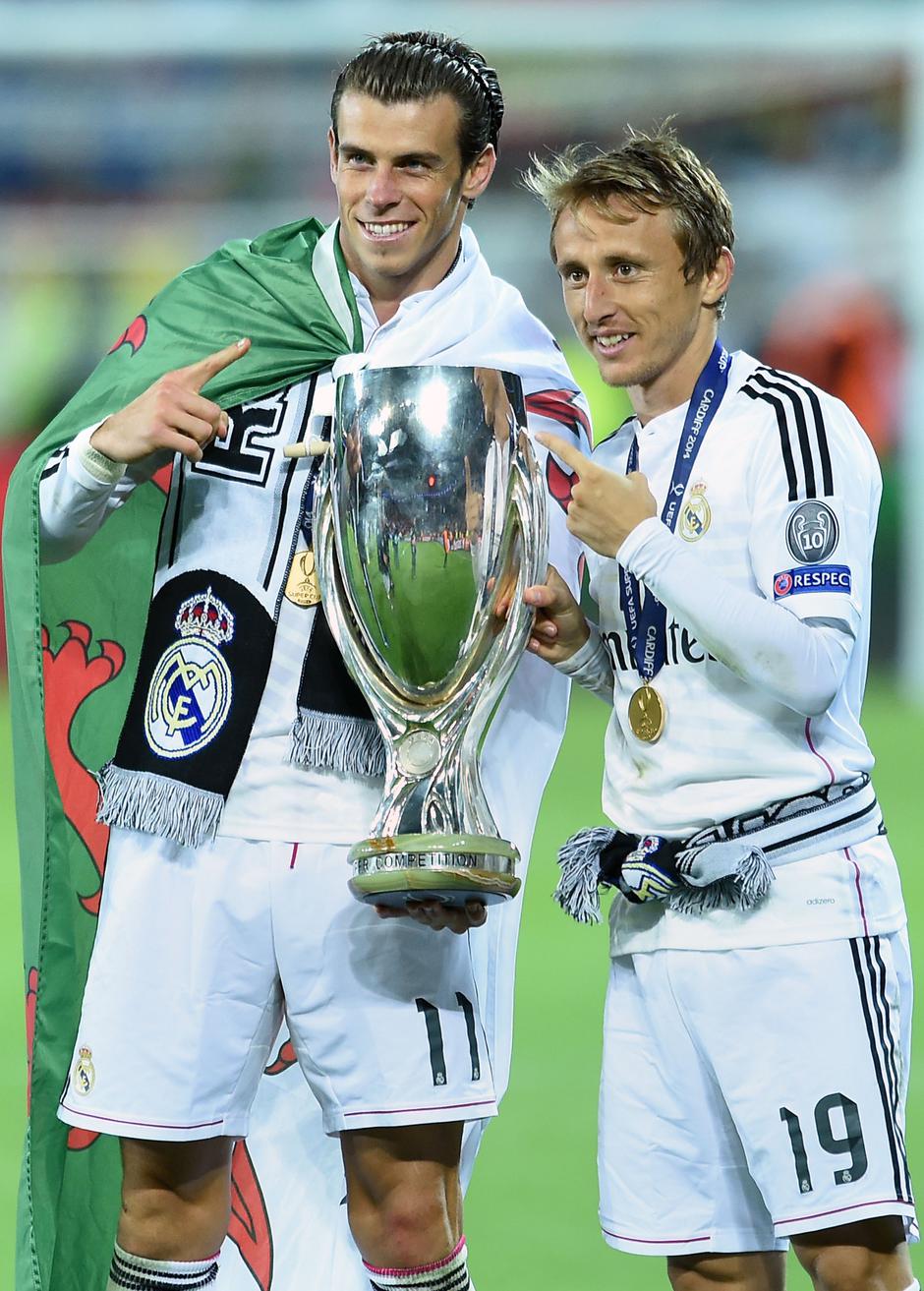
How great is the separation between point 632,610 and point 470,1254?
1.56 meters

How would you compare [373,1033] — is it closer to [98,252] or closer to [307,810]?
[307,810]

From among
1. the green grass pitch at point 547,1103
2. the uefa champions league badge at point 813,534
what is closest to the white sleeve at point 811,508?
the uefa champions league badge at point 813,534

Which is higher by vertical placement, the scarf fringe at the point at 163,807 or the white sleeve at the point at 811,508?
the white sleeve at the point at 811,508

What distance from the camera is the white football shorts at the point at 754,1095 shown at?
7.66 feet

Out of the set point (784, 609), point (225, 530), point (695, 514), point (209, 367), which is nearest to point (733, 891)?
point (784, 609)

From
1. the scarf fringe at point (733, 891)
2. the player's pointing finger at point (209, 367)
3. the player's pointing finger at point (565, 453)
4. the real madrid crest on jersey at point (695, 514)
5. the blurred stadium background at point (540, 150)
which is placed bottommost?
the scarf fringe at point (733, 891)

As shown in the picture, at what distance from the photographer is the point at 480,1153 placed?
13.6 feet

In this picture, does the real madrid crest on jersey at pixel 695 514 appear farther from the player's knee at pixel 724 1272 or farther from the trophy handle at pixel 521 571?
the player's knee at pixel 724 1272

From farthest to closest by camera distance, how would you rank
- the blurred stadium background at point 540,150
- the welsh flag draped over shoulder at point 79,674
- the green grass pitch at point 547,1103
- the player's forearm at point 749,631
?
1. the blurred stadium background at point 540,150
2. the green grass pitch at point 547,1103
3. the welsh flag draped over shoulder at point 79,674
4. the player's forearm at point 749,631

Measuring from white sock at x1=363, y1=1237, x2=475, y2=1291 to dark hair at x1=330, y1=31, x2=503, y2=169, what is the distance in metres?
1.47

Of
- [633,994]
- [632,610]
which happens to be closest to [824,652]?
[632,610]

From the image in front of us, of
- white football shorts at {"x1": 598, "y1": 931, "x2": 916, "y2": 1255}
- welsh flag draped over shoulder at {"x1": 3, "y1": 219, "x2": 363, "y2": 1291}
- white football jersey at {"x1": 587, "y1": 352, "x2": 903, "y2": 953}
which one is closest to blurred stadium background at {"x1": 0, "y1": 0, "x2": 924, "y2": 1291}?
welsh flag draped over shoulder at {"x1": 3, "y1": 219, "x2": 363, "y2": 1291}

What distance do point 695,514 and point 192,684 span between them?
71cm

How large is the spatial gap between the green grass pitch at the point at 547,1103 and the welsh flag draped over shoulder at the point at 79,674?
2.01 ft
